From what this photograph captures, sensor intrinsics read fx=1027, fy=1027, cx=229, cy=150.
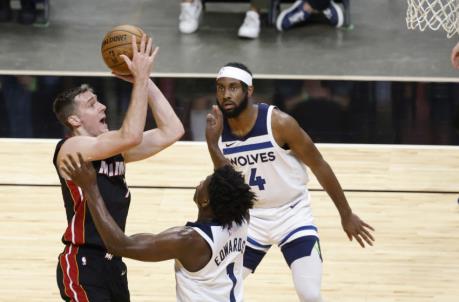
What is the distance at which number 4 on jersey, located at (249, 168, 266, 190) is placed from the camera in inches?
211

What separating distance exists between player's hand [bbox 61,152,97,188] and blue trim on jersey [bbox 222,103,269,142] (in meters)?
1.47

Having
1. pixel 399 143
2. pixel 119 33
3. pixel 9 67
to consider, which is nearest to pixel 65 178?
pixel 119 33

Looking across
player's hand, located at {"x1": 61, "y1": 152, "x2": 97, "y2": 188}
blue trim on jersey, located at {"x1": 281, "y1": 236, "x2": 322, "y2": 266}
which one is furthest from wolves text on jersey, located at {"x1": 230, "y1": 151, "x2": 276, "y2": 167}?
player's hand, located at {"x1": 61, "y1": 152, "x2": 97, "y2": 188}

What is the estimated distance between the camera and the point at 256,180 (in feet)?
17.6

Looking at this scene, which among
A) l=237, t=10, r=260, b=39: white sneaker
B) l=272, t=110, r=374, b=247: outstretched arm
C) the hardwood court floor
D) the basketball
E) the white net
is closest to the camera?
the basketball

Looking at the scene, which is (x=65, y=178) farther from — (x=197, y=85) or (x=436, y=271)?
(x=197, y=85)

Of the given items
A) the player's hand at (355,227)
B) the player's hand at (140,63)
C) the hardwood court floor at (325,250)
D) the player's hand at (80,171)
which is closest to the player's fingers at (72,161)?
the player's hand at (80,171)

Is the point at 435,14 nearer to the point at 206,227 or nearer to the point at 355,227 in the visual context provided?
the point at 355,227

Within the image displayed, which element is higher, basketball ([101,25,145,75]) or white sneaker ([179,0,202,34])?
basketball ([101,25,145,75])

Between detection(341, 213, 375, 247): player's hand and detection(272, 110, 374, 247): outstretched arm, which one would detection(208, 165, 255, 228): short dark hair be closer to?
detection(272, 110, 374, 247): outstretched arm

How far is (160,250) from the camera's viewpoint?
4.07 metres

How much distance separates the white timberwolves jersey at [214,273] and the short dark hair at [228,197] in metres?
0.05

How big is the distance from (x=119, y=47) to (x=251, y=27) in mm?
6554

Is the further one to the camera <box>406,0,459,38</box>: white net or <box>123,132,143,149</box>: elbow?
<box>406,0,459,38</box>: white net
